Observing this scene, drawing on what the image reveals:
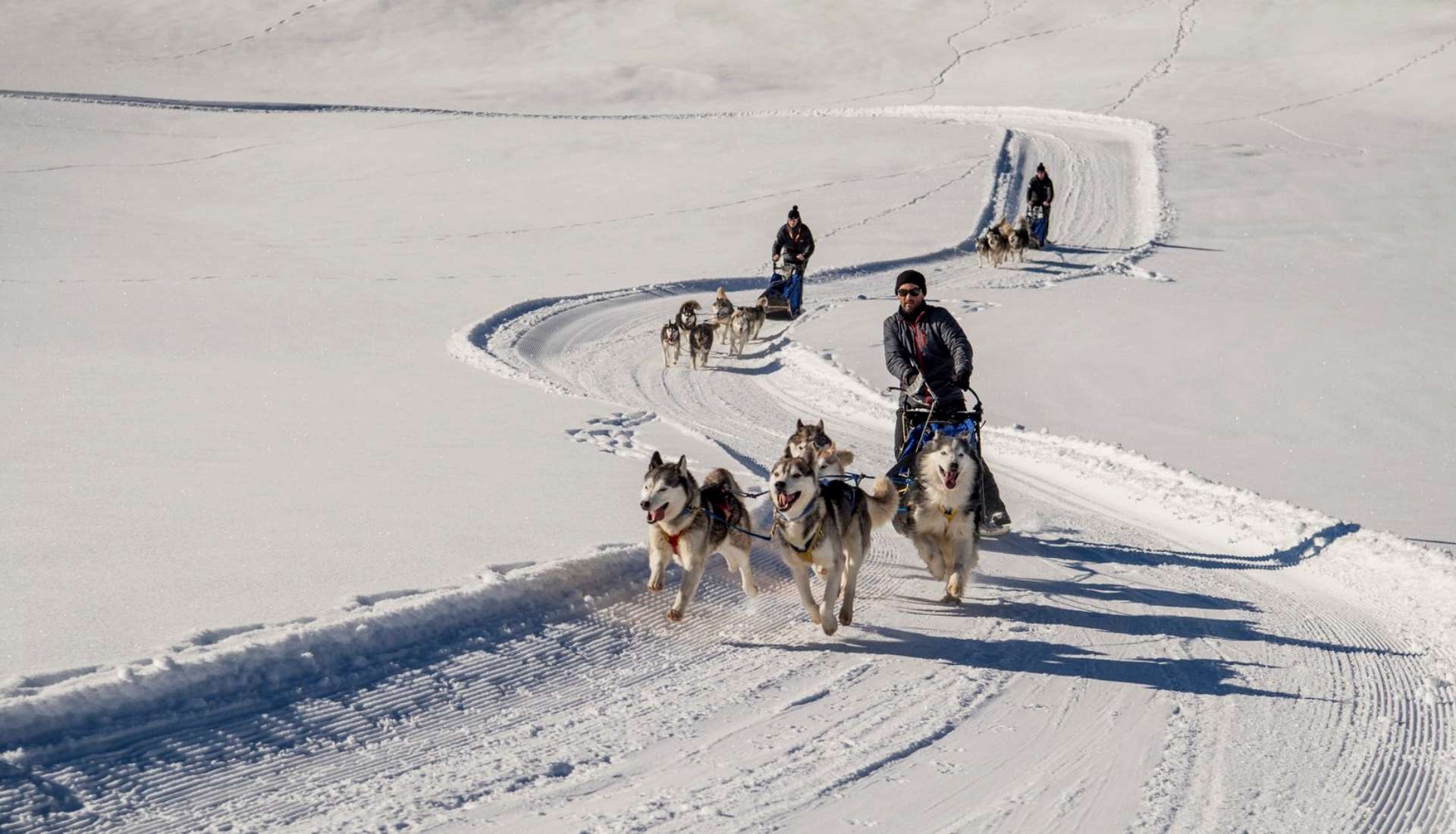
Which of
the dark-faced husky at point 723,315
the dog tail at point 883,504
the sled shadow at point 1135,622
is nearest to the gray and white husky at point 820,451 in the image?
the dog tail at point 883,504

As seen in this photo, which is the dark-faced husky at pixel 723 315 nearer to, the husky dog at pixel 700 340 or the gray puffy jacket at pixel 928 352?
the husky dog at pixel 700 340

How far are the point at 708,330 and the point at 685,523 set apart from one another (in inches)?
349

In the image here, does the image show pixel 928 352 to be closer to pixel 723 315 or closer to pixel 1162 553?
pixel 1162 553

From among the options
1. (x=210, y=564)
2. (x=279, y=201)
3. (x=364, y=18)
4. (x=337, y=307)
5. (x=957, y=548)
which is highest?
(x=364, y=18)

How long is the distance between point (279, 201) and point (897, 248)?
13.7 metres

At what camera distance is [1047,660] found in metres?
5.68

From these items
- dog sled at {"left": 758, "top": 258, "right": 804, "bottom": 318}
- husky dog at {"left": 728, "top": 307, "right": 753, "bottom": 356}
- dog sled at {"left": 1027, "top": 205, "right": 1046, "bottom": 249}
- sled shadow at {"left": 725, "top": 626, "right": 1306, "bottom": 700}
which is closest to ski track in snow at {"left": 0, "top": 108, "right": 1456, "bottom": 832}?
sled shadow at {"left": 725, "top": 626, "right": 1306, "bottom": 700}

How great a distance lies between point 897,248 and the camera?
2183cm

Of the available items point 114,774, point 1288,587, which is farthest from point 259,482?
point 1288,587

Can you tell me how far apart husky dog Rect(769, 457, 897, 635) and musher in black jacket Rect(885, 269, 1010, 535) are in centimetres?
120

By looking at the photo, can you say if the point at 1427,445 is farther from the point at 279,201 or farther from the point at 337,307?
the point at 279,201

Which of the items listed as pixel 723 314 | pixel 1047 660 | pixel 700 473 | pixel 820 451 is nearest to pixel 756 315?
pixel 723 314

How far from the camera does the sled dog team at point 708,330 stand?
14453 mm

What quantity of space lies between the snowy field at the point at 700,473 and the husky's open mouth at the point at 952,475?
2.15ft
